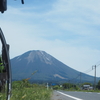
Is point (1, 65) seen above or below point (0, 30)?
below

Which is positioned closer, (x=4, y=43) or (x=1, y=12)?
(x=1, y=12)

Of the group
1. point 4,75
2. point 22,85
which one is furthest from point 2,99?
point 4,75

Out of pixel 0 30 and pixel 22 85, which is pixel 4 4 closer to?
pixel 0 30

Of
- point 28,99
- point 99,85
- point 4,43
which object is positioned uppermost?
point 4,43

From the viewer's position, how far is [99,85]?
106688 millimetres

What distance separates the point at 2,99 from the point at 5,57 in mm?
1194

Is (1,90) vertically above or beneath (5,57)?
beneath

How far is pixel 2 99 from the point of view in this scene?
465 cm

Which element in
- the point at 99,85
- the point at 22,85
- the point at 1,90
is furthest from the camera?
the point at 99,85

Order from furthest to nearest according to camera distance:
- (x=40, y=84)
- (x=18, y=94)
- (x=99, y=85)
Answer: (x=99, y=85)
(x=40, y=84)
(x=18, y=94)

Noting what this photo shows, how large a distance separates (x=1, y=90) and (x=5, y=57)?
3.18ft

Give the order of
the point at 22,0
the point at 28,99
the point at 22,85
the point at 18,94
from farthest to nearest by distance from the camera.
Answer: the point at 28,99, the point at 18,94, the point at 22,85, the point at 22,0

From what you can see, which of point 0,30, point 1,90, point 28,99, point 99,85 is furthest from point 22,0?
point 99,85

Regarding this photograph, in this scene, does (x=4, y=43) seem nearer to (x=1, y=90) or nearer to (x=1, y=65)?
(x=1, y=65)
